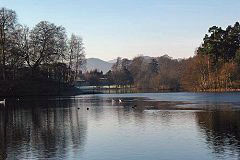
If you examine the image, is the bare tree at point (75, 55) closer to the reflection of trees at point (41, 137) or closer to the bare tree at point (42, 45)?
the bare tree at point (42, 45)

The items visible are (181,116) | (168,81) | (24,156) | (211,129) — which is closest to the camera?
(24,156)

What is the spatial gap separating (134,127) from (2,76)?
5563cm

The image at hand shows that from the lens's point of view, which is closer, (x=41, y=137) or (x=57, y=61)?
(x=41, y=137)

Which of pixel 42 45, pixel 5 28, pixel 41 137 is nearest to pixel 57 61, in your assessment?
pixel 42 45

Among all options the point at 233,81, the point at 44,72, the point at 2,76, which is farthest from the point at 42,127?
the point at 233,81

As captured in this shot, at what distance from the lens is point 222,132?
90.8 ft

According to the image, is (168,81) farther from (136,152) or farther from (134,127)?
(136,152)

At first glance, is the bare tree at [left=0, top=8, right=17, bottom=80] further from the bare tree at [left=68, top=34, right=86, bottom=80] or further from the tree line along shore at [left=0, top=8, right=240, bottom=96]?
the bare tree at [left=68, top=34, right=86, bottom=80]

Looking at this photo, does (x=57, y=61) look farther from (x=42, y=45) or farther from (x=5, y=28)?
(x=5, y=28)

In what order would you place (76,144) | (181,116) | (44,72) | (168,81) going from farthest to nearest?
1. (168,81)
2. (44,72)
3. (181,116)
4. (76,144)

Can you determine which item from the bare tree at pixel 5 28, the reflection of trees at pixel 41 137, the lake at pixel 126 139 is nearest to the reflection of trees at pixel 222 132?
the lake at pixel 126 139

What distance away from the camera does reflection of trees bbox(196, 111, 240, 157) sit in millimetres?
21808

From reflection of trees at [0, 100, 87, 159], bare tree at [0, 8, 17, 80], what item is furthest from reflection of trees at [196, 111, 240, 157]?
bare tree at [0, 8, 17, 80]

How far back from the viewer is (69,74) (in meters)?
112
